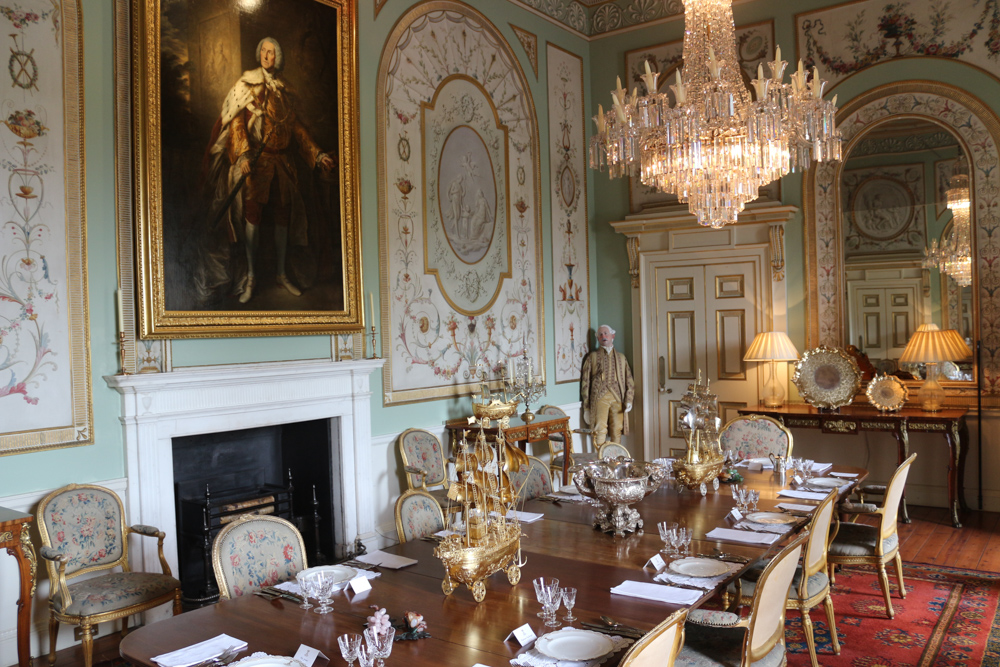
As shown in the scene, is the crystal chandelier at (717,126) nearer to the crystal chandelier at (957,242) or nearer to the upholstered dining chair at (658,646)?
the crystal chandelier at (957,242)

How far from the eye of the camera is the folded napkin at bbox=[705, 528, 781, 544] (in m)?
3.15

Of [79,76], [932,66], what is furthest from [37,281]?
[932,66]

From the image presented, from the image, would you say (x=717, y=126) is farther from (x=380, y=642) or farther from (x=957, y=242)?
(x=380, y=642)

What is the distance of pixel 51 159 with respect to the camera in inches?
156

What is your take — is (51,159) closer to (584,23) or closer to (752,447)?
(752,447)

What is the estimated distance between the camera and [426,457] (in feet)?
19.1

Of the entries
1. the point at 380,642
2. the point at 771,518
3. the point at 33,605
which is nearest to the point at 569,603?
the point at 380,642

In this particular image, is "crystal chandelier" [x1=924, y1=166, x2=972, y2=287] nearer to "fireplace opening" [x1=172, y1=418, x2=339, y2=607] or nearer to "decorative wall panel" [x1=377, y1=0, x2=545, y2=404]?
"decorative wall panel" [x1=377, y1=0, x2=545, y2=404]

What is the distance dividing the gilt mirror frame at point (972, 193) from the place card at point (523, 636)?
5.60m

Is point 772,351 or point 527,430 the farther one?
point 772,351

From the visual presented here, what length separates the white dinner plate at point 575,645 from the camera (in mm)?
2113

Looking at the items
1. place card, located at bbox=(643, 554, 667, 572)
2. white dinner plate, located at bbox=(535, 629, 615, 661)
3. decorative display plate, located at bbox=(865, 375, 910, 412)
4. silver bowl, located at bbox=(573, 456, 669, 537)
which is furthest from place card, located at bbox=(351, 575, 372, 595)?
decorative display plate, located at bbox=(865, 375, 910, 412)

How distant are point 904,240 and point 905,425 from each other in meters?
1.67

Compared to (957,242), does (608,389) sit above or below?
below
